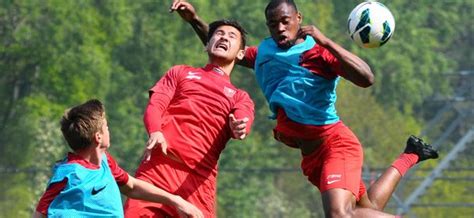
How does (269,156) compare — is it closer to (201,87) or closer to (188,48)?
(188,48)

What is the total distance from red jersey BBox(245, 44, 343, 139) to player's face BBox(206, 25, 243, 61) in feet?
1.50

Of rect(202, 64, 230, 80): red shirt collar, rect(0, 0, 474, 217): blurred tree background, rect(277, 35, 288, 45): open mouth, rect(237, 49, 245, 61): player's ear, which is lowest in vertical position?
rect(0, 0, 474, 217): blurred tree background

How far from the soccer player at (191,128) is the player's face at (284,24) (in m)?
0.33

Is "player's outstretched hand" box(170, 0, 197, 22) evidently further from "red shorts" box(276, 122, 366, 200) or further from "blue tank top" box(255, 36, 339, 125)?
"red shorts" box(276, 122, 366, 200)

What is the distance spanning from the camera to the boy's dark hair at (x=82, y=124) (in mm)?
7637

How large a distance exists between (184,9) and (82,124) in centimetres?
234

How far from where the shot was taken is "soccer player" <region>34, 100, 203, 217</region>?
7.62 metres

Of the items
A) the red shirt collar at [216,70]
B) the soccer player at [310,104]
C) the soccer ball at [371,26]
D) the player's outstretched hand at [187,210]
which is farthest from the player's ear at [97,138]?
the soccer ball at [371,26]

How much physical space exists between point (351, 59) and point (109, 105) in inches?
1062

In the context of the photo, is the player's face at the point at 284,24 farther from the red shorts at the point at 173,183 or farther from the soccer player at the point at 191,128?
the red shorts at the point at 173,183

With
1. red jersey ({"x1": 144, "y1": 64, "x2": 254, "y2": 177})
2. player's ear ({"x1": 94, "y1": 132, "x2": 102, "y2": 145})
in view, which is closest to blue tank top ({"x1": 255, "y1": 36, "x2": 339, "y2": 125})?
red jersey ({"x1": 144, "y1": 64, "x2": 254, "y2": 177})

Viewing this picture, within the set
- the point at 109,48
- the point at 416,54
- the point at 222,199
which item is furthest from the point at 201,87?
the point at 416,54

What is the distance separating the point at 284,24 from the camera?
29.9ft

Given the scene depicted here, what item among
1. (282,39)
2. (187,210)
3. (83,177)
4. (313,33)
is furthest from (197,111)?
(83,177)
